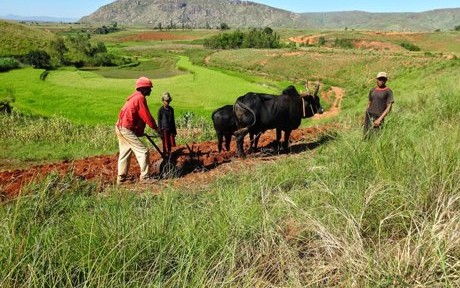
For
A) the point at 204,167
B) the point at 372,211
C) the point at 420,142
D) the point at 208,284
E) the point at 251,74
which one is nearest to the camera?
the point at 208,284

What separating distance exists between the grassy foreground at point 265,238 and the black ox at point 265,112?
4709 millimetres

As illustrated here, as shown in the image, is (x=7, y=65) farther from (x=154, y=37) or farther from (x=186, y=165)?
(x=154, y=37)

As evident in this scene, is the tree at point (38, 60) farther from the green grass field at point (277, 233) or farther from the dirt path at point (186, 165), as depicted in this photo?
the green grass field at point (277, 233)

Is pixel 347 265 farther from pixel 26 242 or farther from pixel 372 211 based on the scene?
pixel 26 242

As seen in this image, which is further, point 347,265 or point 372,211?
point 372,211

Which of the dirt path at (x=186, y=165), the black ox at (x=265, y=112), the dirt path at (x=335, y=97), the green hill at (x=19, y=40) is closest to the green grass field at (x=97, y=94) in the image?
the dirt path at (x=335, y=97)

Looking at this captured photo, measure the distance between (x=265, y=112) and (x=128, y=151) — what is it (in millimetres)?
3041

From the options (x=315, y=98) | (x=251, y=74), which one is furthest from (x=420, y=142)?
(x=251, y=74)

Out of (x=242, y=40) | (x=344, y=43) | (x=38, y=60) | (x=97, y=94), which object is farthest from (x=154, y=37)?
(x=97, y=94)

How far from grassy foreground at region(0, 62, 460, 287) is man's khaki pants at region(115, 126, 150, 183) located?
2.82 metres

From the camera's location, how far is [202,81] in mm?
34000

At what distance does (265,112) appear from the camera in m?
8.81

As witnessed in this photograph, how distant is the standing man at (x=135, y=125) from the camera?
655cm

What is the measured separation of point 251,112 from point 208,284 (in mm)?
6293
